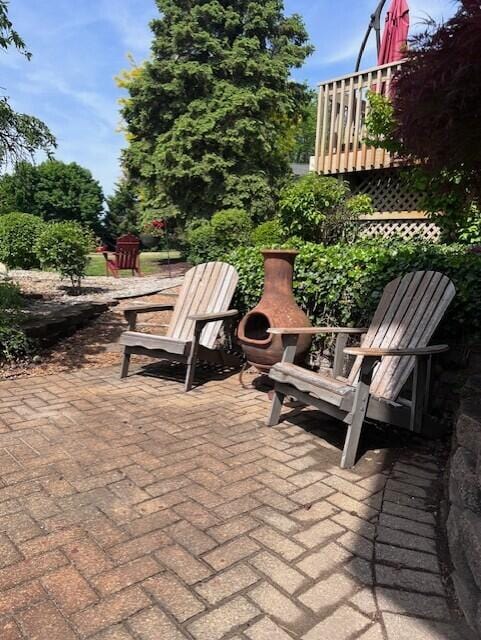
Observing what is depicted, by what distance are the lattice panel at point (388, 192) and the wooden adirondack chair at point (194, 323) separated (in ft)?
12.2

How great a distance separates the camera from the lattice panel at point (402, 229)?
21.4 ft

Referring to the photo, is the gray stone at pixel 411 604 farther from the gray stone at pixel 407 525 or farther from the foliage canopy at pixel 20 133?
the foliage canopy at pixel 20 133

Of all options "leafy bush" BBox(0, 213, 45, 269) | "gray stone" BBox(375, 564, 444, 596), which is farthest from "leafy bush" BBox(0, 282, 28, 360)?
"leafy bush" BBox(0, 213, 45, 269)

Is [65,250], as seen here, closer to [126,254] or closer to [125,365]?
[126,254]

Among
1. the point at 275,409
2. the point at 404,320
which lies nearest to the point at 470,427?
the point at 404,320

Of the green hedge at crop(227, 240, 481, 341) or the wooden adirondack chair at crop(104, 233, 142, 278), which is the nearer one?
the green hedge at crop(227, 240, 481, 341)

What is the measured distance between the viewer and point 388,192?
22.9 feet

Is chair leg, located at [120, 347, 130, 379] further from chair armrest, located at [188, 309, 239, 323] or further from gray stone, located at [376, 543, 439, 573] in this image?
gray stone, located at [376, 543, 439, 573]

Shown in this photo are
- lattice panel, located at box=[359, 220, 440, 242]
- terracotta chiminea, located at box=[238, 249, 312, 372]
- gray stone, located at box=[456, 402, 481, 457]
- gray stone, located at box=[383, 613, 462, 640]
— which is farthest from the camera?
lattice panel, located at box=[359, 220, 440, 242]

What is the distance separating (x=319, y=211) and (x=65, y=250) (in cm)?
403

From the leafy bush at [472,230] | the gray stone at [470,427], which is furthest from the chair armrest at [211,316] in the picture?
the leafy bush at [472,230]

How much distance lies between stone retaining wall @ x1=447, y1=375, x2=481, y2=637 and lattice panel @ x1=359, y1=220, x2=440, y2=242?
15.0 feet

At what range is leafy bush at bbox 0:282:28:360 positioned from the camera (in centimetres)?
409

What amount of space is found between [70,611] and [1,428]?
5.42 ft
